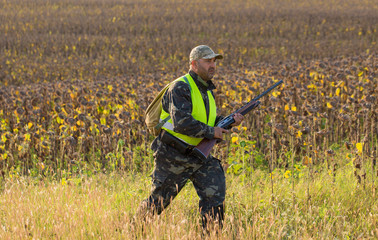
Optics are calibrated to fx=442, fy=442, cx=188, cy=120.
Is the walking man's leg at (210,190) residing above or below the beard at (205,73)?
below

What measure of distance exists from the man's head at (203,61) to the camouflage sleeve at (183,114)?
0.22m

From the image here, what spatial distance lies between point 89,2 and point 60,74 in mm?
25899

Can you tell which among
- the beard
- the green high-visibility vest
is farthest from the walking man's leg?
the beard

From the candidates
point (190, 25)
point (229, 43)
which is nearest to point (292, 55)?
point (229, 43)

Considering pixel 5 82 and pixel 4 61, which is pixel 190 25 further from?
pixel 5 82

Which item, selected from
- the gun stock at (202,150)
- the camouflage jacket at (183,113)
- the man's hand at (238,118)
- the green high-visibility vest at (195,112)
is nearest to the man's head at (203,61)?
the green high-visibility vest at (195,112)

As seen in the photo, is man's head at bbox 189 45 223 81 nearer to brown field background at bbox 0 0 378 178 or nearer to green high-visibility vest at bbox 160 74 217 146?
green high-visibility vest at bbox 160 74 217 146

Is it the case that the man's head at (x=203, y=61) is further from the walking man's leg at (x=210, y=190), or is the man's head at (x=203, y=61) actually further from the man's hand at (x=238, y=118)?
the walking man's leg at (x=210, y=190)

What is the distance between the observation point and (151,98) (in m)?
8.96

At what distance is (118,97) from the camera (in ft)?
29.7

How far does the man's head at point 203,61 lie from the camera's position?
3965mm

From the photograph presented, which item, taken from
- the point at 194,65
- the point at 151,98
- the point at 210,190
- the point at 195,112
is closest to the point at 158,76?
the point at 151,98

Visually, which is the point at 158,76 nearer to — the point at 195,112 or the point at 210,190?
the point at 195,112

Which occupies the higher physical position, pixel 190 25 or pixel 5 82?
pixel 190 25
